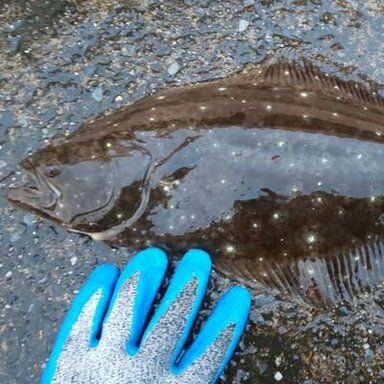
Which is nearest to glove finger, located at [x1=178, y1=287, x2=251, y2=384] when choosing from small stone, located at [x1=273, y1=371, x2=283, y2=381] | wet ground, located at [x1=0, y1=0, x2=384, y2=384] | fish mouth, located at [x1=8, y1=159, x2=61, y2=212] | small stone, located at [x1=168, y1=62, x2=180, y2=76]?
wet ground, located at [x1=0, y1=0, x2=384, y2=384]

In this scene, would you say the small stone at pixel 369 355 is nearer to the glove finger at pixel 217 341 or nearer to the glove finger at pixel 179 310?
the glove finger at pixel 217 341

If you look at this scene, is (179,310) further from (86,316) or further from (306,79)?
(306,79)

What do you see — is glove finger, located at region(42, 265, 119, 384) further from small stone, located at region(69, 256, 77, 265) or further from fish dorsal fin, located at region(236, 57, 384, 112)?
fish dorsal fin, located at region(236, 57, 384, 112)

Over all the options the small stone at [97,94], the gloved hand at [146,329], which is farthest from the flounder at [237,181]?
the small stone at [97,94]

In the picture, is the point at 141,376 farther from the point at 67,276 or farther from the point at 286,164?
the point at 286,164

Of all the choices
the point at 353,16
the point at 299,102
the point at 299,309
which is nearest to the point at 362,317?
the point at 299,309

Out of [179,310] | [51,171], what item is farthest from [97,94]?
[179,310]
